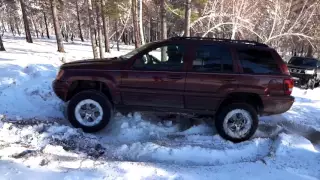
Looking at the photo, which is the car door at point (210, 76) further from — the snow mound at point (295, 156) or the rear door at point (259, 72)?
the snow mound at point (295, 156)

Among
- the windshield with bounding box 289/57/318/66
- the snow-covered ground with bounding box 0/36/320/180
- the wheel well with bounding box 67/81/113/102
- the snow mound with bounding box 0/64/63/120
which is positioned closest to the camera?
the snow-covered ground with bounding box 0/36/320/180

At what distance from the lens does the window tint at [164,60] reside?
5.62 metres

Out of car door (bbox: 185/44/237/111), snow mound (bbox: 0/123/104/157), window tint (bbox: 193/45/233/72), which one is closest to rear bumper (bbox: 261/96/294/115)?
car door (bbox: 185/44/237/111)

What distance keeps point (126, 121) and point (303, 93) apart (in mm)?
6786

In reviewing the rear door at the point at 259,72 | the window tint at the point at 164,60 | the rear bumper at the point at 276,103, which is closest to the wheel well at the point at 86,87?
the window tint at the point at 164,60

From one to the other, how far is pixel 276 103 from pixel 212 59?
1.49 meters

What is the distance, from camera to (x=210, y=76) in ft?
18.2

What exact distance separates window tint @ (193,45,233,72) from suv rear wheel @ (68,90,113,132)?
1899 mm

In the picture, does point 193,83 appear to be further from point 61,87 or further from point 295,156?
point 61,87

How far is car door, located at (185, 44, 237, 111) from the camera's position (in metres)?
5.56

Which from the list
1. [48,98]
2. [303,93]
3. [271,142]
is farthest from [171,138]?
[303,93]

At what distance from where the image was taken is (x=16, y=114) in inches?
257

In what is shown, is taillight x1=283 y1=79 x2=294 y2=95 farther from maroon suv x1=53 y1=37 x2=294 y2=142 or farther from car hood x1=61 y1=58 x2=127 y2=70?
car hood x1=61 y1=58 x2=127 y2=70

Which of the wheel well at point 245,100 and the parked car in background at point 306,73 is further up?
the wheel well at point 245,100
